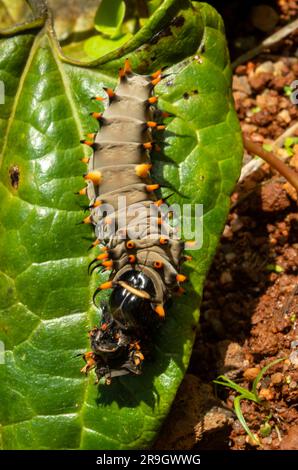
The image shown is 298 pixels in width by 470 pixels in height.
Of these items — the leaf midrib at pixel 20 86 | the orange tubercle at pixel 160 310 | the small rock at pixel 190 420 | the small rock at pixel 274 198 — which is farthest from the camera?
the small rock at pixel 274 198

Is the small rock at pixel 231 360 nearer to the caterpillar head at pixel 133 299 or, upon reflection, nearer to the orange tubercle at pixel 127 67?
the caterpillar head at pixel 133 299

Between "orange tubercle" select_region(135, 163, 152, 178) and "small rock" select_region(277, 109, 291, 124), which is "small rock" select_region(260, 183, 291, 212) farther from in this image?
"orange tubercle" select_region(135, 163, 152, 178)

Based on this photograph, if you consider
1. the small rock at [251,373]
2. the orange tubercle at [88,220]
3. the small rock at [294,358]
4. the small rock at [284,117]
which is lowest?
the small rock at [251,373]

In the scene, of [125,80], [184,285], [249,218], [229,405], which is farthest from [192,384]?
[125,80]

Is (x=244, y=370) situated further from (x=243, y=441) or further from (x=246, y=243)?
(x=246, y=243)

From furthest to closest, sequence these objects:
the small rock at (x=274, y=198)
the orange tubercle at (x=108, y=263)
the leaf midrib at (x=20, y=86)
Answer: the small rock at (x=274, y=198)
the leaf midrib at (x=20, y=86)
the orange tubercle at (x=108, y=263)

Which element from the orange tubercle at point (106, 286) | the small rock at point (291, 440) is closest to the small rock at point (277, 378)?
the small rock at point (291, 440)

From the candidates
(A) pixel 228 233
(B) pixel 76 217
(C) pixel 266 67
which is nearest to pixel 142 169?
(B) pixel 76 217
